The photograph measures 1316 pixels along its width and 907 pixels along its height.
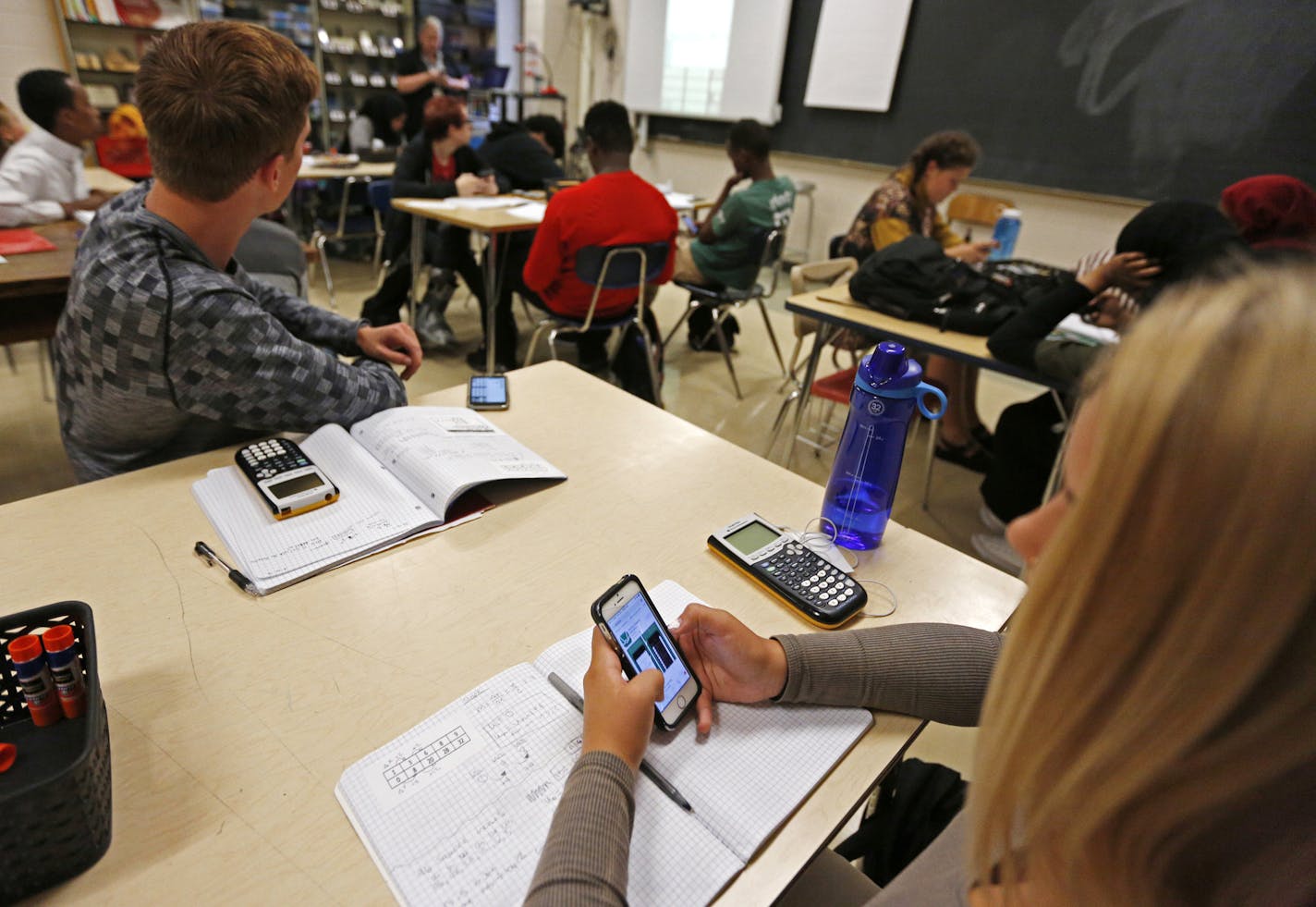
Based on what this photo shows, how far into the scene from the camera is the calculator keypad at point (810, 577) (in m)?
0.86

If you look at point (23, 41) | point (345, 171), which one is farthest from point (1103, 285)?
point (23, 41)

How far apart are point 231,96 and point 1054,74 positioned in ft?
14.1

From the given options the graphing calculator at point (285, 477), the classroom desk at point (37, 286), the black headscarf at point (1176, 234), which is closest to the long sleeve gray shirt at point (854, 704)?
the graphing calculator at point (285, 477)

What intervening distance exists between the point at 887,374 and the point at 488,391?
2.54 ft

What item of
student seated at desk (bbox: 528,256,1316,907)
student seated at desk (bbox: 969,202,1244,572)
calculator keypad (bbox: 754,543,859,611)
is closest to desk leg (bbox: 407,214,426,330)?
student seated at desk (bbox: 969,202,1244,572)

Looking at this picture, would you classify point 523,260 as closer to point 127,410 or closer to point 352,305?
point 352,305

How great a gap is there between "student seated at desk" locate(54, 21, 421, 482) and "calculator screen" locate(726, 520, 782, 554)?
0.69 m

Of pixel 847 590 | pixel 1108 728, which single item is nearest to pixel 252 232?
pixel 847 590

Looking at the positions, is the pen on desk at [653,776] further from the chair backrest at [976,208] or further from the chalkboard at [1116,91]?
the chalkboard at [1116,91]

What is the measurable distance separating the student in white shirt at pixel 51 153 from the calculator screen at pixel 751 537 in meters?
2.76

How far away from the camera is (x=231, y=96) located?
1.02m

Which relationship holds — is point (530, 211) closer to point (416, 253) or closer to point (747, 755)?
point (416, 253)

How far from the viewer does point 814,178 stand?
5141mm

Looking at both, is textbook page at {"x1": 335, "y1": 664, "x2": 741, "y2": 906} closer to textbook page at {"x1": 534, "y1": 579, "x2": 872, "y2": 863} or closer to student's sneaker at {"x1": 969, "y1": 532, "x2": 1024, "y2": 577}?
textbook page at {"x1": 534, "y1": 579, "x2": 872, "y2": 863}
